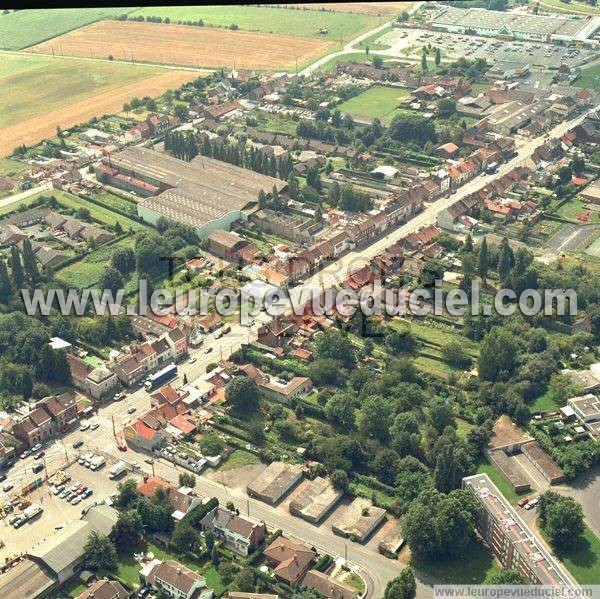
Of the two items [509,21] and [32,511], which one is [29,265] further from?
[509,21]

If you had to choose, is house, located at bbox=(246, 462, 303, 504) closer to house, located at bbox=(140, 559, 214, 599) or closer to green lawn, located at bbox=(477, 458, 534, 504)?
house, located at bbox=(140, 559, 214, 599)

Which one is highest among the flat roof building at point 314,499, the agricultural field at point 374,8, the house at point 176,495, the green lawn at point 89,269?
the agricultural field at point 374,8

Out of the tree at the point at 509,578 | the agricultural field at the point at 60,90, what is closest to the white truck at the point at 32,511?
the tree at the point at 509,578

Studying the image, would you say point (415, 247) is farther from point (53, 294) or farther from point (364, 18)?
point (364, 18)

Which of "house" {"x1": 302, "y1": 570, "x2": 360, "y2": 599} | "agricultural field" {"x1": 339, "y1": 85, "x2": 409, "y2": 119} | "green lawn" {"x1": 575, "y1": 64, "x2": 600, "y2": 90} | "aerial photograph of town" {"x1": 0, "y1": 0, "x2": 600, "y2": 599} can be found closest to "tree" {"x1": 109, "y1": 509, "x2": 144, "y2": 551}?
"aerial photograph of town" {"x1": 0, "y1": 0, "x2": 600, "y2": 599}

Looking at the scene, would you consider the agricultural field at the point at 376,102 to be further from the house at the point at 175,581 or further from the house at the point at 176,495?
the house at the point at 175,581

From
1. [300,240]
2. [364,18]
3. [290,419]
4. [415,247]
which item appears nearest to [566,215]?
[415,247]
